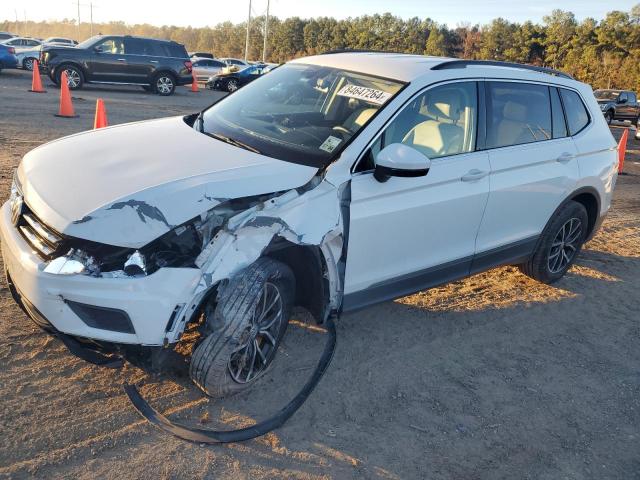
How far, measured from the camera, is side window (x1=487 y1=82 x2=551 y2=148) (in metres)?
4.14

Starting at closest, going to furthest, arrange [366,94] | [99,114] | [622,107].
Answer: [366,94]
[99,114]
[622,107]

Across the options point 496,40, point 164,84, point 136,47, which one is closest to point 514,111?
point 136,47

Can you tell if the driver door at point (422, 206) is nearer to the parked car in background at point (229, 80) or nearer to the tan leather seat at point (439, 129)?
the tan leather seat at point (439, 129)

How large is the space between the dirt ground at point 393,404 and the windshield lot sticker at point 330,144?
1306 millimetres

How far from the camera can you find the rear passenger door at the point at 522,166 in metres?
4.16

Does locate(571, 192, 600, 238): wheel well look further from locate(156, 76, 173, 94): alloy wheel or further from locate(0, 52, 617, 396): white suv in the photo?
locate(156, 76, 173, 94): alloy wheel

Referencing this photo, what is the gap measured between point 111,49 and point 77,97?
294 centimetres

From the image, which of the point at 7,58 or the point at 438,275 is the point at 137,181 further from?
the point at 7,58

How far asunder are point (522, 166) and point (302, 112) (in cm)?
174

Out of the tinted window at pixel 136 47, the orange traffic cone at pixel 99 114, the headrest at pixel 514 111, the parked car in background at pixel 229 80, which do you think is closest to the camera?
the headrest at pixel 514 111

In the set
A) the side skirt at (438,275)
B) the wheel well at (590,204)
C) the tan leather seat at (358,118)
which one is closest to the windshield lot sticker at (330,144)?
the tan leather seat at (358,118)

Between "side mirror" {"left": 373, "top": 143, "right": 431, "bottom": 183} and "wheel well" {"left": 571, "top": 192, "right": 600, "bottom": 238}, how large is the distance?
2.50 metres

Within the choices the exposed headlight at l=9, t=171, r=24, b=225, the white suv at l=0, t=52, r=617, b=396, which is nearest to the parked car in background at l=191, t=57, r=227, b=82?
the white suv at l=0, t=52, r=617, b=396

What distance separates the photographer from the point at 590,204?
5277 mm
